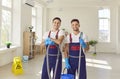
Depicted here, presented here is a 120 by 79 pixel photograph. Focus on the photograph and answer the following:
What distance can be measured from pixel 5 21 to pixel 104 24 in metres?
6.78

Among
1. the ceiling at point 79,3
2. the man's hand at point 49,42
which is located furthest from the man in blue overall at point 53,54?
the ceiling at point 79,3

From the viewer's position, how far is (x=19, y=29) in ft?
28.2

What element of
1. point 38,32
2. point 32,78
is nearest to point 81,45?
point 32,78

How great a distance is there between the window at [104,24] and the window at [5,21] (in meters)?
6.23

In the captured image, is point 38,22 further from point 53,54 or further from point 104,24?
point 53,54

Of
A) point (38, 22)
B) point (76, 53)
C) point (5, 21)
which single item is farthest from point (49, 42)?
point (38, 22)

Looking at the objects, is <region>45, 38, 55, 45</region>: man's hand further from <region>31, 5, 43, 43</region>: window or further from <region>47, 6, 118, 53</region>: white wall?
<region>47, 6, 118, 53</region>: white wall

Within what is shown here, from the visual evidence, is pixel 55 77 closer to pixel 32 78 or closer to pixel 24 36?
pixel 32 78

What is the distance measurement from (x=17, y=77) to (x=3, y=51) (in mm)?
2034

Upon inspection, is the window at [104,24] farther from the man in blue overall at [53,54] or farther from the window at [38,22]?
the man in blue overall at [53,54]

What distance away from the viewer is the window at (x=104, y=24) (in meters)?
12.6

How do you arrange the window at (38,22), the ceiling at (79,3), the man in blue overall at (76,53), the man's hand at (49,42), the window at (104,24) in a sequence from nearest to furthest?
the man in blue overall at (76,53)
the man's hand at (49,42)
the ceiling at (79,3)
the window at (38,22)
the window at (104,24)

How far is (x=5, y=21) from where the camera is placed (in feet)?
26.7

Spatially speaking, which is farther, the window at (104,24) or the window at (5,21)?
the window at (104,24)
